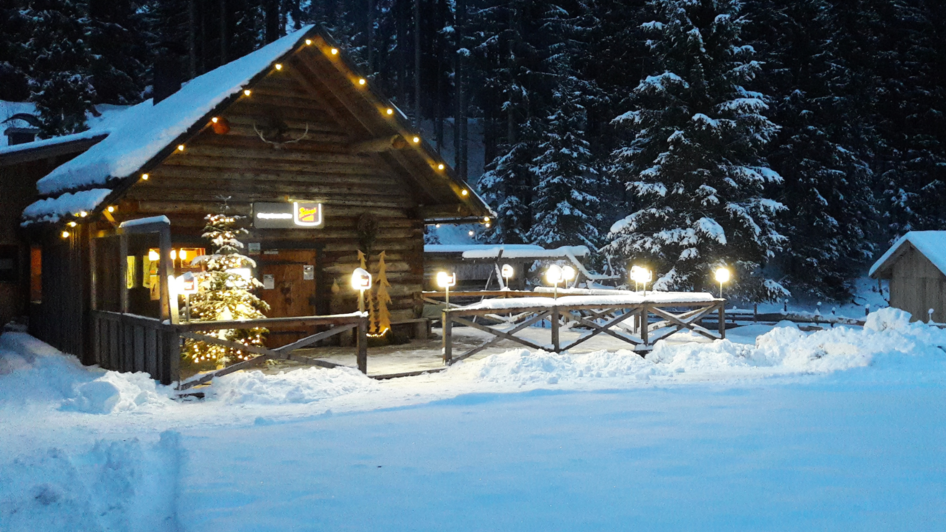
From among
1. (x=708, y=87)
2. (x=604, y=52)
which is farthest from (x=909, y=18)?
(x=708, y=87)

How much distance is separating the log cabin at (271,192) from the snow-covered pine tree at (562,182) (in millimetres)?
19558

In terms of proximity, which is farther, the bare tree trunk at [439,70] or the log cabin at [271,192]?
the bare tree trunk at [439,70]

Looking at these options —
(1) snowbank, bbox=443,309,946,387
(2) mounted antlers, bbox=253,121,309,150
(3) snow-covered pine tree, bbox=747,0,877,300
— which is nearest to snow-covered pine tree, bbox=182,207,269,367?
(2) mounted antlers, bbox=253,121,309,150

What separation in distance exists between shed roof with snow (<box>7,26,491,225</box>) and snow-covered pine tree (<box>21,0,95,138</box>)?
23.1m

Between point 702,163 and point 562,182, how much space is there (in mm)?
9639

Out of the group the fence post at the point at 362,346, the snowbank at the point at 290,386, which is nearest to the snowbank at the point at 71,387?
the snowbank at the point at 290,386

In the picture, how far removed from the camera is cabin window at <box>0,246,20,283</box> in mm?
20250

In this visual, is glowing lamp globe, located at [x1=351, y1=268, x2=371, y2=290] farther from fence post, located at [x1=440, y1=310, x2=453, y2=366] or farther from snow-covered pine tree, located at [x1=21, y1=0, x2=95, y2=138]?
snow-covered pine tree, located at [x1=21, y1=0, x2=95, y2=138]

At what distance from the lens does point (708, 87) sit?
92.8 feet

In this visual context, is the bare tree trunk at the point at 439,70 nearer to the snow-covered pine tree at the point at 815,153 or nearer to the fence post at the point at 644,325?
the snow-covered pine tree at the point at 815,153

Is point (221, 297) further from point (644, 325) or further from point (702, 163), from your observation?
point (702, 163)

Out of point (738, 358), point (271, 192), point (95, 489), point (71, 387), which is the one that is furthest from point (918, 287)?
point (95, 489)

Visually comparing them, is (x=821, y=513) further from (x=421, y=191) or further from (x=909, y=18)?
(x=909, y=18)

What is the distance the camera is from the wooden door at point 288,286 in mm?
→ 16344
